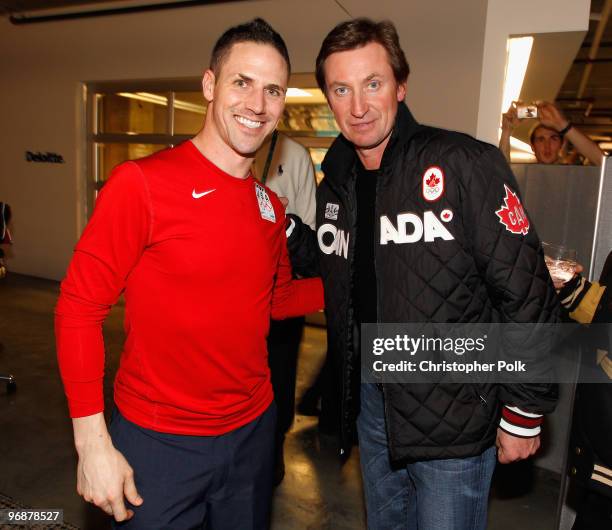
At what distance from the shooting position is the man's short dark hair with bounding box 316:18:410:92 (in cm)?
161

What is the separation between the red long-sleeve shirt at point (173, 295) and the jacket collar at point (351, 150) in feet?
1.26

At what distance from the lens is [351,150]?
1.82 metres

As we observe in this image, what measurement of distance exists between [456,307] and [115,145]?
299 inches

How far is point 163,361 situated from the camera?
1.41 meters

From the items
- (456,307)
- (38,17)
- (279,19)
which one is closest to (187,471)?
(456,307)

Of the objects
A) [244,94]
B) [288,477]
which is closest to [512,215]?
[244,94]

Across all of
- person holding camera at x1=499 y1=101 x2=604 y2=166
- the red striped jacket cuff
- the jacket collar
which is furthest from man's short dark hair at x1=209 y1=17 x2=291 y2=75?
person holding camera at x1=499 y1=101 x2=604 y2=166

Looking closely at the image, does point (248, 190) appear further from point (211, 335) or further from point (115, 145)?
point (115, 145)

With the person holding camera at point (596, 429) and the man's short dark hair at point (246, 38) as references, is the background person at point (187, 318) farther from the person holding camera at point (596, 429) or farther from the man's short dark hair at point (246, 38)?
the person holding camera at point (596, 429)

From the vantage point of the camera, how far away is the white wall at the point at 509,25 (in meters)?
4.11

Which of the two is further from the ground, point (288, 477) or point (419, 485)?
point (419, 485)

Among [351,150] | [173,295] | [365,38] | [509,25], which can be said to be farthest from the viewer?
[509,25]

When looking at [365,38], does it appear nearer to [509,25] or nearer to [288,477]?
[288,477]

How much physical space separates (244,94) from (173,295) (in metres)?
0.60
